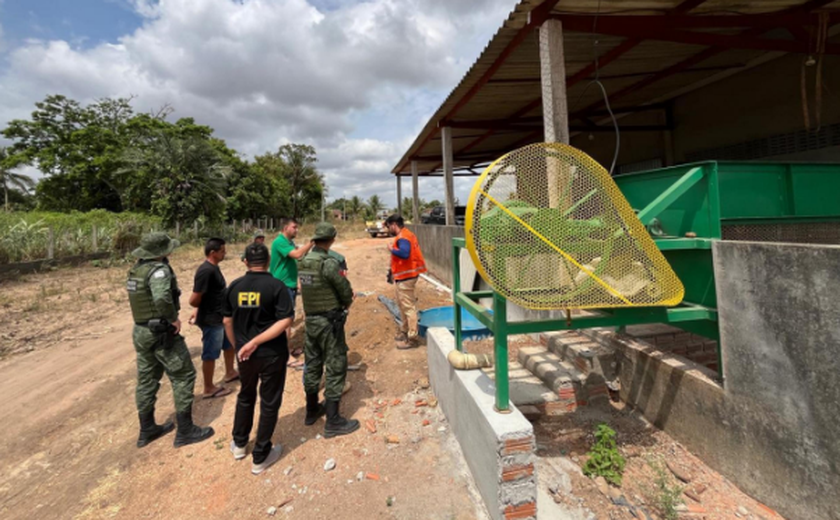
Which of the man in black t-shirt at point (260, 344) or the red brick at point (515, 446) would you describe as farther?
the man in black t-shirt at point (260, 344)

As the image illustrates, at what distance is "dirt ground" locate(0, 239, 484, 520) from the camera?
259 centimetres

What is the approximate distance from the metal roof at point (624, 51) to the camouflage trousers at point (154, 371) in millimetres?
Answer: 4866

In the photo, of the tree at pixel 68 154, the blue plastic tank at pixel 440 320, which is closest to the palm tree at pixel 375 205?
the tree at pixel 68 154

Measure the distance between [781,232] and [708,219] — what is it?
31.4 inches

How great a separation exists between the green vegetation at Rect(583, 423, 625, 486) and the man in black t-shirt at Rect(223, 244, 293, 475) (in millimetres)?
2338

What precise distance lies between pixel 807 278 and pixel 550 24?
3701 mm

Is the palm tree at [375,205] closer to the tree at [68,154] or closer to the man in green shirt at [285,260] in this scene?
the tree at [68,154]

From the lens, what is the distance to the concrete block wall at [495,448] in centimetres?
213

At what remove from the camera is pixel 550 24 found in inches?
174

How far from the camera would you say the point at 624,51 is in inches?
239

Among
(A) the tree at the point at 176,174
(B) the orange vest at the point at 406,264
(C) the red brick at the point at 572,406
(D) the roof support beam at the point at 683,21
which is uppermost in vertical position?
(A) the tree at the point at 176,174

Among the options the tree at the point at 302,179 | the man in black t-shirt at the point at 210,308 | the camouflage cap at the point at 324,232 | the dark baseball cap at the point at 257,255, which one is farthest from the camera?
the tree at the point at 302,179

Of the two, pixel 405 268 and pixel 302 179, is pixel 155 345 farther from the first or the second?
pixel 302 179

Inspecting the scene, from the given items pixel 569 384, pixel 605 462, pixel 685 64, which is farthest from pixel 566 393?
pixel 685 64
